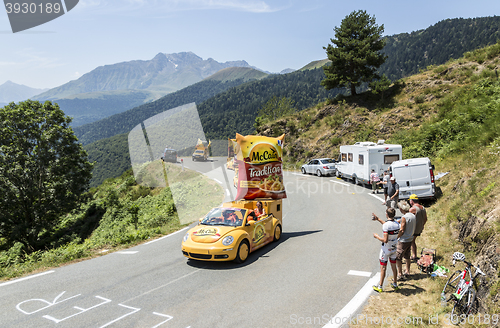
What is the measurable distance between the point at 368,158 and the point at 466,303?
15.4 meters

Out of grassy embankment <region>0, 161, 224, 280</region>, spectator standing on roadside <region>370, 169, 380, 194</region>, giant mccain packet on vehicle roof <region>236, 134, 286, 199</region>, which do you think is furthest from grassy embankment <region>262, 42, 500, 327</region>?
grassy embankment <region>0, 161, 224, 280</region>

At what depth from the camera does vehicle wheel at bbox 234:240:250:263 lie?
848 centimetres

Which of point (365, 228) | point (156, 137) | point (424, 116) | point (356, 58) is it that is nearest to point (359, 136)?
point (424, 116)

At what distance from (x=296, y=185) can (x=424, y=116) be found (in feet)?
59.0

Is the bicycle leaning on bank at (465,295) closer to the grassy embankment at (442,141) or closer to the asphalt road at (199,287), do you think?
the grassy embankment at (442,141)

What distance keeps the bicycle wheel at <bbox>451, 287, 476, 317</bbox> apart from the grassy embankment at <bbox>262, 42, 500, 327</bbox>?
181mm

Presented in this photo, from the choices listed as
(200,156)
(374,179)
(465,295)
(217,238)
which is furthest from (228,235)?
(200,156)

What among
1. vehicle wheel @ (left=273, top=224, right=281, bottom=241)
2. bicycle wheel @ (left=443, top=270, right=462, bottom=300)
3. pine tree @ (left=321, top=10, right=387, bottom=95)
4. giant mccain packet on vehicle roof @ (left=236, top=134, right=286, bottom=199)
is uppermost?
pine tree @ (left=321, top=10, right=387, bottom=95)

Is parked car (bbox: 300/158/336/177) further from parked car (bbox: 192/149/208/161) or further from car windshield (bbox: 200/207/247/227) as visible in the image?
car windshield (bbox: 200/207/247/227)

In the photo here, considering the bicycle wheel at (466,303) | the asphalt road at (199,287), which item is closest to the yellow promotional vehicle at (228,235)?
the asphalt road at (199,287)

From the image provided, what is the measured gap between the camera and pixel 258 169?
12656mm

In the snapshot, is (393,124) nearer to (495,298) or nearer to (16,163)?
(495,298)

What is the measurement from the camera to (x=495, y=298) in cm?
463

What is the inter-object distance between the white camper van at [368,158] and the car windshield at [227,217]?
42.3 feet
